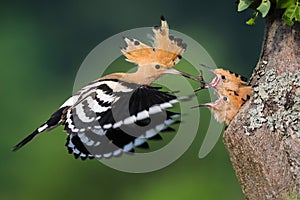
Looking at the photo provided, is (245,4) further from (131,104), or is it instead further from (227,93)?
(131,104)

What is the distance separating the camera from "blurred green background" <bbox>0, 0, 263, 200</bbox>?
241 inches

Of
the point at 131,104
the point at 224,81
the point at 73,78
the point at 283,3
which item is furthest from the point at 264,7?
the point at 73,78

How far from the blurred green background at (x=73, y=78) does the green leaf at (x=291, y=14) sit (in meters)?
2.80

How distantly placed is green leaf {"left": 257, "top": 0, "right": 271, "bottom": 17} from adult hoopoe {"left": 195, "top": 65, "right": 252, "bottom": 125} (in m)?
0.17

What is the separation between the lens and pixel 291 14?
85.1 inches

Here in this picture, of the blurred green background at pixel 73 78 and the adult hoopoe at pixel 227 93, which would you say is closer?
the adult hoopoe at pixel 227 93

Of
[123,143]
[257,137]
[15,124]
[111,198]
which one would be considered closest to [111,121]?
[123,143]

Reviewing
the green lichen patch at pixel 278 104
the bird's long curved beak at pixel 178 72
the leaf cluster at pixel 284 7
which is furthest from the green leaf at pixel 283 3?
the bird's long curved beak at pixel 178 72

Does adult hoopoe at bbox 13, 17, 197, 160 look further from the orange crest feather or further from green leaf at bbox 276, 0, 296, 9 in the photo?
green leaf at bbox 276, 0, 296, 9

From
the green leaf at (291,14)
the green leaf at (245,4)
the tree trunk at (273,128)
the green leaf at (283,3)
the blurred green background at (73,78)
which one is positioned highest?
the blurred green background at (73,78)

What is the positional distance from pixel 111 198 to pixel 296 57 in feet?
13.1

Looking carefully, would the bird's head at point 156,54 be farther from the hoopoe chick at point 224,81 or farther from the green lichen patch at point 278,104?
the green lichen patch at point 278,104

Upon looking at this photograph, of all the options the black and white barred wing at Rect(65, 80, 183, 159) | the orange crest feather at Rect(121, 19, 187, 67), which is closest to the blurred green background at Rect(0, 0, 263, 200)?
the black and white barred wing at Rect(65, 80, 183, 159)

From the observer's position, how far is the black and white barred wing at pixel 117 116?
224cm
